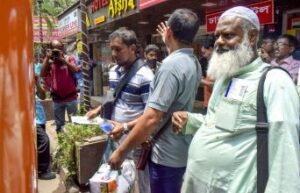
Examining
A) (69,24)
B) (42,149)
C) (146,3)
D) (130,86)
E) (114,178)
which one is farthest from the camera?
(69,24)

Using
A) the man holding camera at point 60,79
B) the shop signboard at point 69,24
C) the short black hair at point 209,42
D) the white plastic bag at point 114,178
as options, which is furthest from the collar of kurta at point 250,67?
the shop signboard at point 69,24

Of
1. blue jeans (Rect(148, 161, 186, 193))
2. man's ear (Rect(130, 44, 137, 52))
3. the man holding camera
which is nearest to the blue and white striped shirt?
man's ear (Rect(130, 44, 137, 52))

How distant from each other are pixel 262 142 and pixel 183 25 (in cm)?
112

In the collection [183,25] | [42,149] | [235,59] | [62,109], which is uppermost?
[183,25]

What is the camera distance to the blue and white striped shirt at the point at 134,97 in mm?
3158

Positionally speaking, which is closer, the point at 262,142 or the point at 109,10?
the point at 262,142

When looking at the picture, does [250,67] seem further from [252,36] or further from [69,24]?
[69,24]

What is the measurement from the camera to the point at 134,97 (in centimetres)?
318

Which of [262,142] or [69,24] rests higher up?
[69,24]

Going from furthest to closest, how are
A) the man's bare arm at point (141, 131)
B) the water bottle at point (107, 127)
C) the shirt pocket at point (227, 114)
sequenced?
1. the water bottle at point (107, 127)
2. the man's bare arm at point (141, 131)
3. the shirt pocket at point (227, 114)

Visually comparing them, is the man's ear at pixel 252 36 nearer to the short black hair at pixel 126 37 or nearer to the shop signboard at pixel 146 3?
the short black hair at pixel 126 37

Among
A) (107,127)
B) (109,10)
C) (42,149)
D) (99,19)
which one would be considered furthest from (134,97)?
(99,19)

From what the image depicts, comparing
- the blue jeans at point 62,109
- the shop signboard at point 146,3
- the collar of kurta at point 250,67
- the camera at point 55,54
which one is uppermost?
the shop signboard at point 146,3

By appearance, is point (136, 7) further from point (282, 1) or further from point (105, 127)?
point (105, 127)
